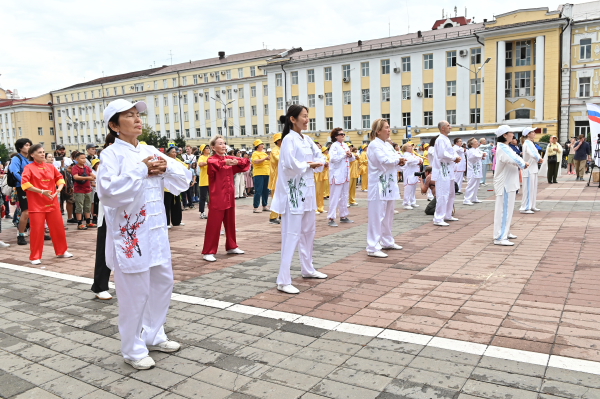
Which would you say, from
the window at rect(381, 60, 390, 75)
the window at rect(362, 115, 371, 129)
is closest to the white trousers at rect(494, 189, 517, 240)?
the window at rect(381, 60, 390, 75)

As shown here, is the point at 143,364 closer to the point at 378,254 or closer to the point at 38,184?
the point at 378,254

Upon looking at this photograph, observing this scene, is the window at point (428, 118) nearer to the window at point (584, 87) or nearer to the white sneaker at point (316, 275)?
the window at point (584, 87)

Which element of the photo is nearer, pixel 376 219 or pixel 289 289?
pixel 289 289

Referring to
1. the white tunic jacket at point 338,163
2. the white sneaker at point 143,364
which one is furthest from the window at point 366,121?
the white sneaker at point 143,364

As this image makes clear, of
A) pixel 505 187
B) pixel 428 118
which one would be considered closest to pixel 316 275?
pixel 505 187

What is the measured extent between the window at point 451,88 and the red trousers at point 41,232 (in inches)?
1832

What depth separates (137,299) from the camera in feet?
11.9

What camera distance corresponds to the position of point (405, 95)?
169 ft

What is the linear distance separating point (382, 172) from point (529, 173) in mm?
5712

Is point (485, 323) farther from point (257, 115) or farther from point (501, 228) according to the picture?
point (257, 115)

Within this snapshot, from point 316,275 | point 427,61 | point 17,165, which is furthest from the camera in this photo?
point 427,61

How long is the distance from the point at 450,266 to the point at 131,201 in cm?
450

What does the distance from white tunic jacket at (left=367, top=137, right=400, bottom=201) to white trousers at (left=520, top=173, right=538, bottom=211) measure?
5.35 meters

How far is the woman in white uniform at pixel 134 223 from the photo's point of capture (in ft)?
11.5
